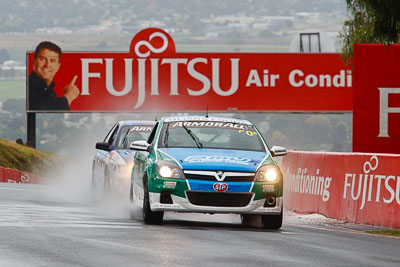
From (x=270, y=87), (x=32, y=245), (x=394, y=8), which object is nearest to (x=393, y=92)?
(x=394, y=8)

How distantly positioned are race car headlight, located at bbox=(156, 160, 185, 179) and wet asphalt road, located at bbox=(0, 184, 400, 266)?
652 mm

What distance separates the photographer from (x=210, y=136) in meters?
15.5

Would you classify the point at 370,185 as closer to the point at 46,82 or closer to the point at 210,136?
the point at 210,136

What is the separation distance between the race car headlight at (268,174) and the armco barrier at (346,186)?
2383 mm

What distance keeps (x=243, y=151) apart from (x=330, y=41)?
136 feet

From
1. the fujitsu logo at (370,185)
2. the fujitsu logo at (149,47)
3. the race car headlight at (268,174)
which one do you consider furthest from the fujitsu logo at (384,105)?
the fujitsu logo at (149,47)

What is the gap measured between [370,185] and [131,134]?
4.52 meters

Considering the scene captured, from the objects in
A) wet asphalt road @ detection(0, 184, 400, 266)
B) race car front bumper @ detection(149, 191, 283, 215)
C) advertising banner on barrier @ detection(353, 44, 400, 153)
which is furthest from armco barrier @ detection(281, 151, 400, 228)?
race car front bumper @ detection(149, 191, 283, 215)

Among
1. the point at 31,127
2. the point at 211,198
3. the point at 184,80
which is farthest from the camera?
the point at 31,127

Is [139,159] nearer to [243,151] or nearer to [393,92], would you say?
[243,151]

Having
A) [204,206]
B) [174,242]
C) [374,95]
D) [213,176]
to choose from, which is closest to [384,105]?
[374,95]

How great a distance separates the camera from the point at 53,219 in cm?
1480

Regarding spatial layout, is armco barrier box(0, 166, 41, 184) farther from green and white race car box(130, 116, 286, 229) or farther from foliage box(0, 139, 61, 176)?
green and white race car box(130, 116, 286, 229)

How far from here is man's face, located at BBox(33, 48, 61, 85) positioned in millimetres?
47688
